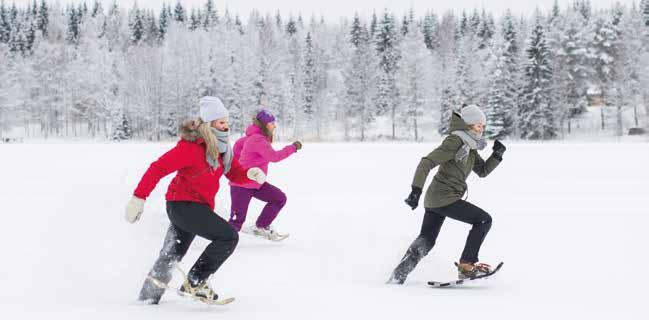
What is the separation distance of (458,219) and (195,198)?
7.97 ft

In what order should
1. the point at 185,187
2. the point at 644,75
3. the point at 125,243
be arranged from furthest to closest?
the point at 644,75 < the point at 125,243 < the point at 185,187

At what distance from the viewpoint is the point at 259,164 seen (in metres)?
7.60

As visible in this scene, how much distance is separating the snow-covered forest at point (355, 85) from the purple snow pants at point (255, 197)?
44843mm

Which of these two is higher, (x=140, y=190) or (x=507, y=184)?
(x=140, y=190)

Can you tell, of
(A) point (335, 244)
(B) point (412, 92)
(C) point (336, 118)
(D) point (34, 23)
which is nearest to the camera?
(A) point (335, 244)

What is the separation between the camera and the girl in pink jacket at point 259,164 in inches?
290

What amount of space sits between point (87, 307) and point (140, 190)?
1.04m

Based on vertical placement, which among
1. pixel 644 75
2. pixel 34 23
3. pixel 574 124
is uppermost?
pixel 34 23

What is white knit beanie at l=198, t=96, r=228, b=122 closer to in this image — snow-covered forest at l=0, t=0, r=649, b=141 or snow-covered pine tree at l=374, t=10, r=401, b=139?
snow-covered forest at l=0, t=0, r=649, b=141

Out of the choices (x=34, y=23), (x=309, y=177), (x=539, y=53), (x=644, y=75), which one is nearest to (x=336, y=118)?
(x=539, y=53)

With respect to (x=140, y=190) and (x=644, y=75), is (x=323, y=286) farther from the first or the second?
(x=644, y=75)

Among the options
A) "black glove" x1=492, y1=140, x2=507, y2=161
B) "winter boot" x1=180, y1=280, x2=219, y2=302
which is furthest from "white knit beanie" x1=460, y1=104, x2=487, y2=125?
"winter boot" x1=180, y1=280, x2=219, y2=302

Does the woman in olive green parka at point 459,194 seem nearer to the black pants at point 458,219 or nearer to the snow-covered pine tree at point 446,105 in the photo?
the black pants at point 458,219

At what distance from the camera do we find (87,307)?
14.8 ft
